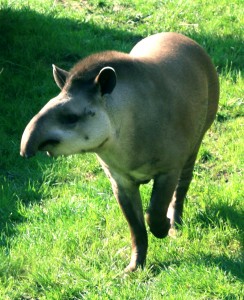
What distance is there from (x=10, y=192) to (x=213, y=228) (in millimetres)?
2039

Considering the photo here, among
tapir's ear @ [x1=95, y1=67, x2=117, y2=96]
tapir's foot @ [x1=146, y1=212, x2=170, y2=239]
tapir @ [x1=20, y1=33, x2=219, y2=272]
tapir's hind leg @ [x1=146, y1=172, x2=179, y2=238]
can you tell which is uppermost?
tapir's ear @ [x1=95, y1=67, x2=117, y2=96]

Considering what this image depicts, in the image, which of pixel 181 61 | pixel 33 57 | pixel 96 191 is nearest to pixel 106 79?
pixel 181 61

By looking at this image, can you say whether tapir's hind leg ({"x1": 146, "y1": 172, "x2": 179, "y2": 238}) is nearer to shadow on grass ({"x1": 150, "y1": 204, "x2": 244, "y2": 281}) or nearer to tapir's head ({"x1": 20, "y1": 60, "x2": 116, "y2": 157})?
shadow on grass ({"x1": 150, "y1": 204, "x2": 244, "y2": 281})

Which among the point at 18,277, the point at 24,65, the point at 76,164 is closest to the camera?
the point at 18,277

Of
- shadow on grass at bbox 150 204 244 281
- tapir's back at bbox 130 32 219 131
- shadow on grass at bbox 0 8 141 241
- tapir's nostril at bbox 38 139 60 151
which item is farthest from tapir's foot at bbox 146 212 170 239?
shadow on grass at bbox 0 8 141 241

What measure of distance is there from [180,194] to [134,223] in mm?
731

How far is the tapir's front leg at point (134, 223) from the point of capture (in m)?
5.45

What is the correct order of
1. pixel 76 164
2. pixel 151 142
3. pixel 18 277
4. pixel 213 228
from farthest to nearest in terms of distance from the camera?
Answer: 1. pixel 76 164
2. pixel 213 228
3. pixel 18 277
4. pixel 151 142

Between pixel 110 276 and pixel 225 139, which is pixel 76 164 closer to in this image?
pixel 225 139

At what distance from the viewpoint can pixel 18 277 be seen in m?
5.45

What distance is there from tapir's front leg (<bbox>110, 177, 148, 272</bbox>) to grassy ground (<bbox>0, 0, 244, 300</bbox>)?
4.6 inches

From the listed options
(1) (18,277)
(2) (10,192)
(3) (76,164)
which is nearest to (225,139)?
(3) (76,164)

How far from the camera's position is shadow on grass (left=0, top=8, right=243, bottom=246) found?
24.5 feet

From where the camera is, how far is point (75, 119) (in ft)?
15.0
